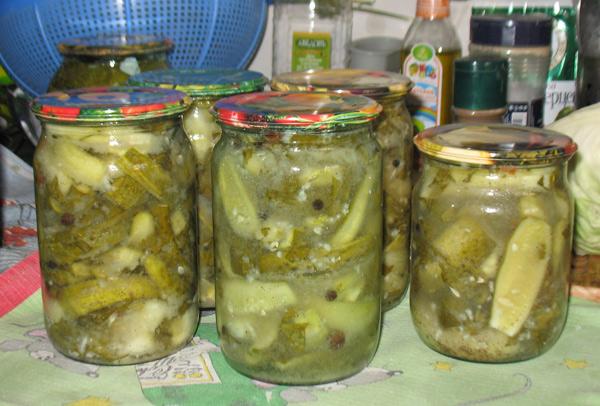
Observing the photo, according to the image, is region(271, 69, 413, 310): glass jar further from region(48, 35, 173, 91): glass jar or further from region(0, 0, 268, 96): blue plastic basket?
region(0, 0, 268, 96): blue plastic basket

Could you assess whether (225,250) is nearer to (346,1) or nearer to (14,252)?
(14,252)

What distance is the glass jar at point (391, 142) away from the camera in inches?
33.0

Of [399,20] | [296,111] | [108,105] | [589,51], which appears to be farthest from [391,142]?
[399,20]

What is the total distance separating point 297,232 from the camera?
2.34 ft

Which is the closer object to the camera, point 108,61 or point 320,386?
point 320,386

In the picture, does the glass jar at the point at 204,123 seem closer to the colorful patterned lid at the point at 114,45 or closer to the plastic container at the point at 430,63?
the colorful patterned lid at the point at 114,45

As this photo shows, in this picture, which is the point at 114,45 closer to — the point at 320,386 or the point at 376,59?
the point at 376,59

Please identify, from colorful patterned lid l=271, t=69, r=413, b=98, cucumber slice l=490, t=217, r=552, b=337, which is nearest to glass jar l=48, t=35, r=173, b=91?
colorful patterned lid l=271, t=69, r=413, b=98

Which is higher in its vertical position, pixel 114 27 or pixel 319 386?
pixel 114 27

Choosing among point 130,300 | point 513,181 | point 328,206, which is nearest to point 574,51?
point 513,181

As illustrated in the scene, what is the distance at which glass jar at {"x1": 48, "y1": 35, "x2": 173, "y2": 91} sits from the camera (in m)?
1.02

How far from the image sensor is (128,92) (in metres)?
0.80

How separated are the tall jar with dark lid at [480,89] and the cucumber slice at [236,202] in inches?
12.8

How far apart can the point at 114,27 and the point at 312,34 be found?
29 cm
